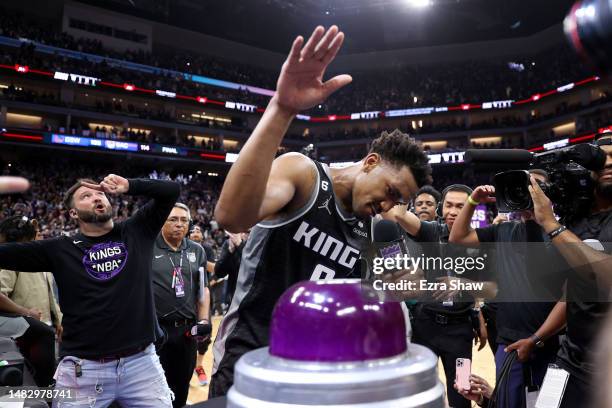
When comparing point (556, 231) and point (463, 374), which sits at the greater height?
point (556, 231)

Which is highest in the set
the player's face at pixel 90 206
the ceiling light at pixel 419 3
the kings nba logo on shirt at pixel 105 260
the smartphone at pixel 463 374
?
the ceiling light at pixel 419 3

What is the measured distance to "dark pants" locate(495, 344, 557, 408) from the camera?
97.0 inches

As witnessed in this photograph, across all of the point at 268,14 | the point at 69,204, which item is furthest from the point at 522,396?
the point at 268,14

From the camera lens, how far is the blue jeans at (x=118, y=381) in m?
2.47

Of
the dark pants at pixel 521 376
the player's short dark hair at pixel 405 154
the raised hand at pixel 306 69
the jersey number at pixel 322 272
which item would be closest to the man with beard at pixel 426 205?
the dark pants at pixel 521 376

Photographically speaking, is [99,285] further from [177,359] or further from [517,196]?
[517,196]

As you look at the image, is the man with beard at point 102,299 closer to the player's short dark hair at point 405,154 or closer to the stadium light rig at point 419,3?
the player's short dark hair at point 405,154

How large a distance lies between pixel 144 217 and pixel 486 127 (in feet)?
95.3

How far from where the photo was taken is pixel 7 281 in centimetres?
359

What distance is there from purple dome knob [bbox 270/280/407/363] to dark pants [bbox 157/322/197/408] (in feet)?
11.6

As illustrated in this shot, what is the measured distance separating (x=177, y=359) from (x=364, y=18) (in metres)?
27.0

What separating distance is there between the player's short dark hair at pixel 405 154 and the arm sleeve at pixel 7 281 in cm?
339

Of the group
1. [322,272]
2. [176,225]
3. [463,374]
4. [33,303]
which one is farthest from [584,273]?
[33,303]

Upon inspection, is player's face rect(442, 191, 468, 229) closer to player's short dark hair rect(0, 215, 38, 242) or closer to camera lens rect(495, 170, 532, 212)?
camera lens rect(495, 170, 532, 212)
